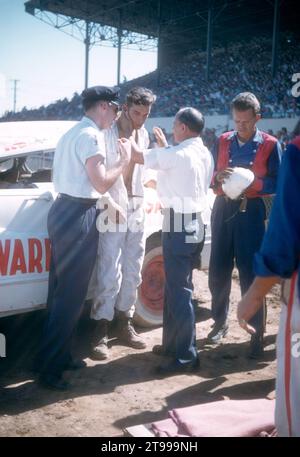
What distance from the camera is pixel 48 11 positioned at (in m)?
26.1

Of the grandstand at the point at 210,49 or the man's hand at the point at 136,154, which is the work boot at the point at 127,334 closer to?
the man's hand at the point at 136,154

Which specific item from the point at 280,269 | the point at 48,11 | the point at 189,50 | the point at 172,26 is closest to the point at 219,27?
the point at 172,26

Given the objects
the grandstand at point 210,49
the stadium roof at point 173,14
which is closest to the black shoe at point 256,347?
the grandstand at point 210,49

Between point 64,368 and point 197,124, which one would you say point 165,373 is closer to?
point 64,368

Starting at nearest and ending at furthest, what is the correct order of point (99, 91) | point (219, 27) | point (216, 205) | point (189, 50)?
1. point (99, 91)
2. point (216, 205)
3. point (219, 27)
4. point (189, 50)

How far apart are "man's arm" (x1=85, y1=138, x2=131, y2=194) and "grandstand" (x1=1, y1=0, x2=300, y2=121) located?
15247mm

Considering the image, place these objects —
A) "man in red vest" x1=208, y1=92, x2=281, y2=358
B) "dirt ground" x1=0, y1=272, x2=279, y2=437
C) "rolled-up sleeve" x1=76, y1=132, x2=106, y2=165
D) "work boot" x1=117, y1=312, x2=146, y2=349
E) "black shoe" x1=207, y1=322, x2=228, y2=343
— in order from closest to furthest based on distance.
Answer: "dirt ground" x1=0, y1=272, x2=279, y2=437, "rolled-up sleeve" x1=76, y1=132, x2=106, y2=165, "man in red vest" x1=208, y1=92, x2=281, y2=358, "work boot" x1=117, y1=312, x2=146, y2=349, "black shoe" x1=207, y1=322, x2=228, y2=343

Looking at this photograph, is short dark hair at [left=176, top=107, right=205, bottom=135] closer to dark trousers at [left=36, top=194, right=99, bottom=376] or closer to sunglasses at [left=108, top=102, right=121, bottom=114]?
sunglasses at [left=108, top=102, right=121, bottom=114]

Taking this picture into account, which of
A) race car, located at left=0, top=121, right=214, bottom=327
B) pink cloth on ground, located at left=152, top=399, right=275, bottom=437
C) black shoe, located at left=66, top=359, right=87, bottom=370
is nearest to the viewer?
pink cloth on ground, located at left=152, top=399, right=275, bottom=437

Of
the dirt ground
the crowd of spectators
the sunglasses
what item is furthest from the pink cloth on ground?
the crowd of spectators

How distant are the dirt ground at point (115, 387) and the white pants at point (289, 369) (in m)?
1.26

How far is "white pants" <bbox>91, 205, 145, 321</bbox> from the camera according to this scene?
12.2 feet

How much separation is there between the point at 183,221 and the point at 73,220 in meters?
0.77

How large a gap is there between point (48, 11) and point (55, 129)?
2483 centimetres
